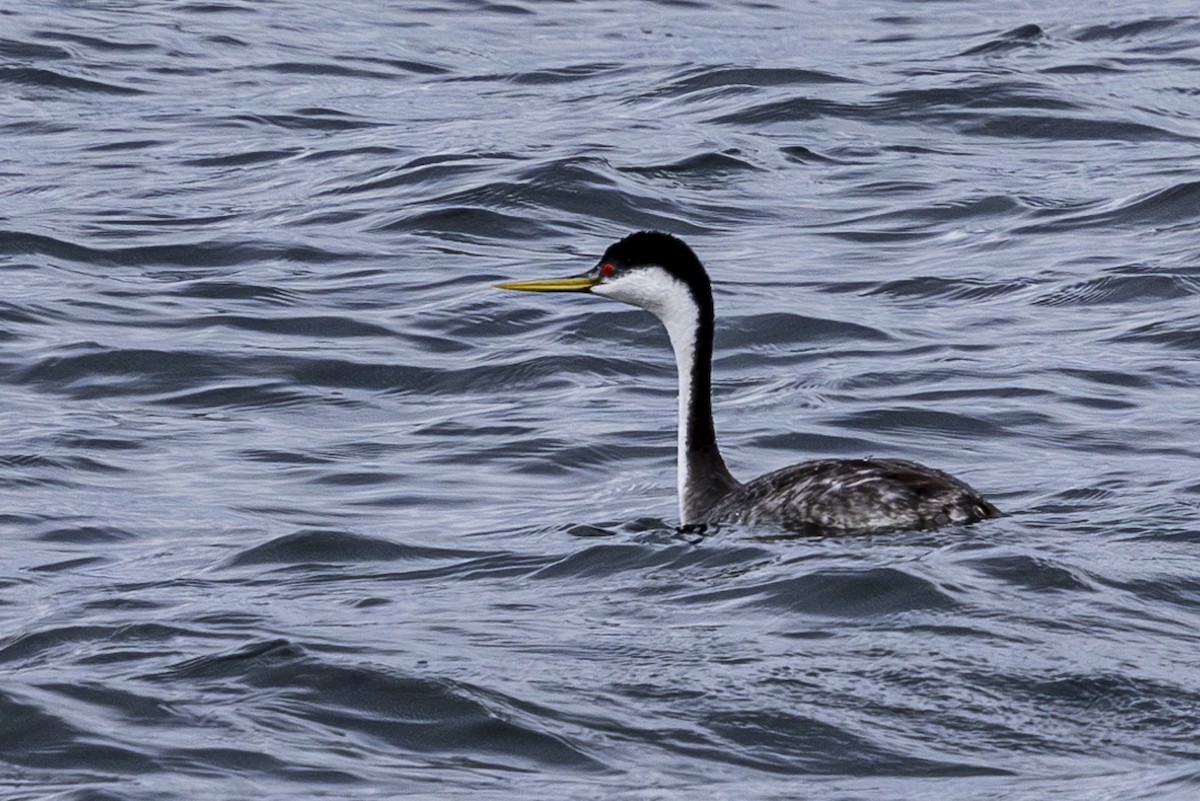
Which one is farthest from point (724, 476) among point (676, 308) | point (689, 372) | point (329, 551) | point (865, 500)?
point (329, 551)

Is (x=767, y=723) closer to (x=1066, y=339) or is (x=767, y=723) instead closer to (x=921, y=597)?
(x=921, y=597)

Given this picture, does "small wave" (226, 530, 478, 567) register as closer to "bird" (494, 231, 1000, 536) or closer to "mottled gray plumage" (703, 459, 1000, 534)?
"bird" (494, 231, 1000, 536)

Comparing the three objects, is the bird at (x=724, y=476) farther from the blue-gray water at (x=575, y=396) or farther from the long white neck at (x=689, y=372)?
the blue-gray water at (x=575, y=396)

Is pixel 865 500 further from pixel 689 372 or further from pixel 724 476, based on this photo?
pixel 689 372

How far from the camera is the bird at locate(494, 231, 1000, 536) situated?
991cm

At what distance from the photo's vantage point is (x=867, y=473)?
1006 centimetres

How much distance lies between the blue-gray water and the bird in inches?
5.6

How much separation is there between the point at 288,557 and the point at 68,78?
12921 mm

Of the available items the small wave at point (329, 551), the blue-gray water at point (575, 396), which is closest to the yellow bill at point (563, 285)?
the blue-gray water at point (575, 396)

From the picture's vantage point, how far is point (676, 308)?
433 inches

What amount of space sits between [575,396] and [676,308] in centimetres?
260

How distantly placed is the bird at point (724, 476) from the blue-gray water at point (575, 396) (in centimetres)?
14

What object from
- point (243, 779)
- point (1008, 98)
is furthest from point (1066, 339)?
point (243, 779)

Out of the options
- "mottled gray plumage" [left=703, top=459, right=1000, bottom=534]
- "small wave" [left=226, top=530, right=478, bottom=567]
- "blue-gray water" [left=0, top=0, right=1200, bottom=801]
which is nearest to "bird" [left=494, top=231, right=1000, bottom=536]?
"mottled gray plumage" [left=703, top=459, right=1000, bottom=534]
